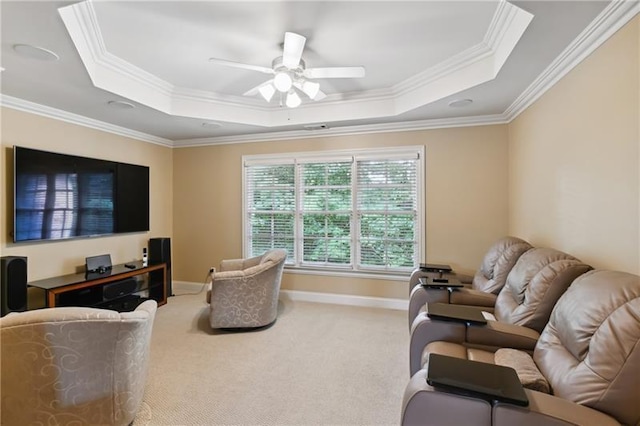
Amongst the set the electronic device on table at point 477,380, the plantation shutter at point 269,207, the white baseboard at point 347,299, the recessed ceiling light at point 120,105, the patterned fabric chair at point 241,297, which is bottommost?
the white baseboard at point 347,299

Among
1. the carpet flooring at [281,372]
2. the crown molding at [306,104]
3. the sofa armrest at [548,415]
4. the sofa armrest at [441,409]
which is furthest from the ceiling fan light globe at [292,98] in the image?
the sofa armrest at [548,415]

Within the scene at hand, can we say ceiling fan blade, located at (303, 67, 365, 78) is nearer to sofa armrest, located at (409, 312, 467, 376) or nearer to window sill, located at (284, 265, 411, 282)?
sofa armrest, located at (409, 312, 467, 376)

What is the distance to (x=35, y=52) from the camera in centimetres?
231

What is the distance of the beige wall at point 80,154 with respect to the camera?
323cm

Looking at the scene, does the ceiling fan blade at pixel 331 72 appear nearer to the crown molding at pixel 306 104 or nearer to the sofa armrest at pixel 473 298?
the crown molding at pixel 306 104

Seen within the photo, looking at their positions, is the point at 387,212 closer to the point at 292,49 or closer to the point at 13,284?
the point at 292,49

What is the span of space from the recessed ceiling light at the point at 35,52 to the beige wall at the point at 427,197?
8.89 ft

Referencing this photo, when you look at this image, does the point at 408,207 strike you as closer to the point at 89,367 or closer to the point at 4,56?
the point at 89,367

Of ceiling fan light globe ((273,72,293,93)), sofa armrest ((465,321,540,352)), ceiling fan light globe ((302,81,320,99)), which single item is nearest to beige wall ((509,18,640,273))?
sofa armrest ((465,321,540,352))

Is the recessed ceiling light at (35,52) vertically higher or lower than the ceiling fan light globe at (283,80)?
higher

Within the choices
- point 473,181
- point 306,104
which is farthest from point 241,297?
point 473,181

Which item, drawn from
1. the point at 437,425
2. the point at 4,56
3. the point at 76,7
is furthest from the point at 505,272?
the point at 4,56

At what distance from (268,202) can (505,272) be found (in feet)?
10.8

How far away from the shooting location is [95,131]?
410 cm
